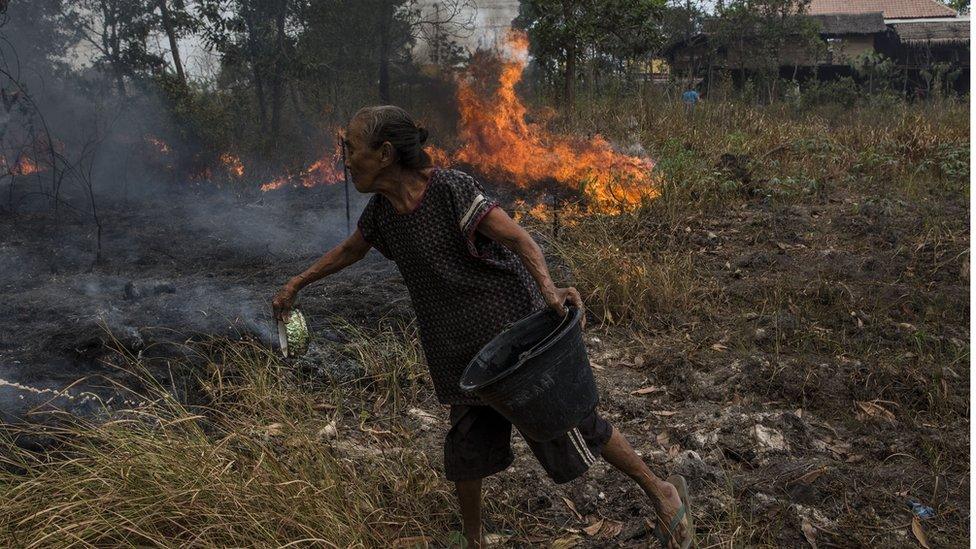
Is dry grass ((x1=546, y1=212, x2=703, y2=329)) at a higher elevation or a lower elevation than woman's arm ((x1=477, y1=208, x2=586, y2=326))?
lower

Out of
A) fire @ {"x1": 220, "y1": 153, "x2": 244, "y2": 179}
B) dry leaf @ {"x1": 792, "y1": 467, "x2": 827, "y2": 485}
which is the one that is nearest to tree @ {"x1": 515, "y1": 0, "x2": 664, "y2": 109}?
fire @ {"x1": 220, "y1": 153, "x2": 244, "y2": 179}

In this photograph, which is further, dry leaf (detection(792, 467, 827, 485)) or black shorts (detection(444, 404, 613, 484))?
dry leaf (detection(792, 467, 827, 485))

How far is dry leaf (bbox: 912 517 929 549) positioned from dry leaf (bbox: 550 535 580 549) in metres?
1.29

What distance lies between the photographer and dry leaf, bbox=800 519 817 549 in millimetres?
2987

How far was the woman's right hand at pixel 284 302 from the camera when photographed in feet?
9.48

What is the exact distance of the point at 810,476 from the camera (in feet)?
11.1

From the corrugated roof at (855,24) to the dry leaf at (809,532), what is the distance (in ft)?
85.1

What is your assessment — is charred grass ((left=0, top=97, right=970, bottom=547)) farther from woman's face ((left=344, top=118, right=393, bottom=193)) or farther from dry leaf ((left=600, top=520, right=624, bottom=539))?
woman's face ((left=344, top=118, right=393, bottom=193))

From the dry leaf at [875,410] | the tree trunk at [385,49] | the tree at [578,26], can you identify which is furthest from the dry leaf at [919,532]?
the tree trunk at [385,49]

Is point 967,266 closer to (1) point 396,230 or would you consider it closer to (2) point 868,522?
(2) point 868,522

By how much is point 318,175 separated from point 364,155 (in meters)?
9.92

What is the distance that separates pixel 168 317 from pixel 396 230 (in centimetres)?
297

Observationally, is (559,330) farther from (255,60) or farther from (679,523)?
(255,60)

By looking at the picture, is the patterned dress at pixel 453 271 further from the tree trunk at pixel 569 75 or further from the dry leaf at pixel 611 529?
the tree trunk at pixel 569 75
